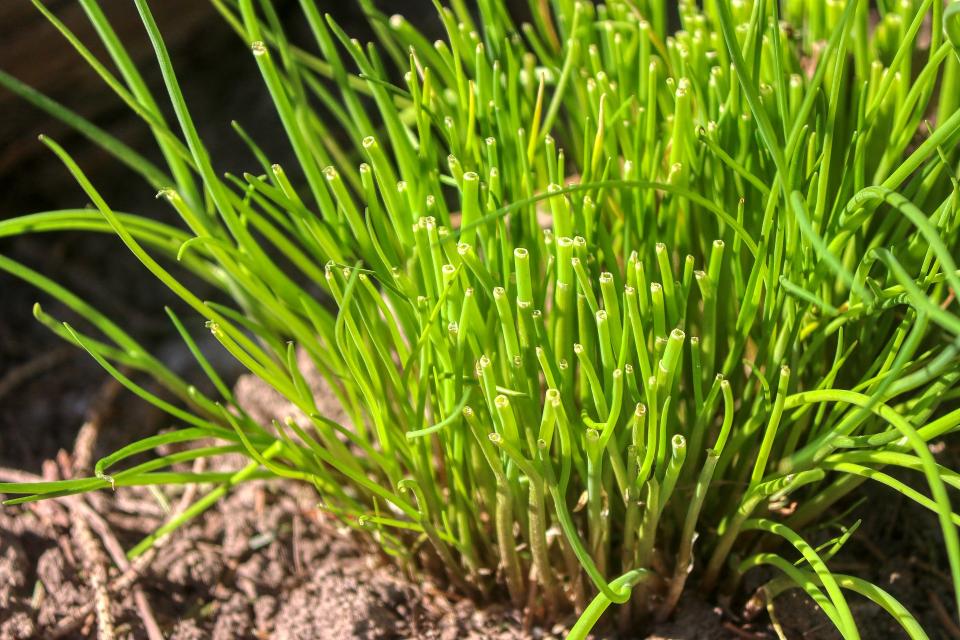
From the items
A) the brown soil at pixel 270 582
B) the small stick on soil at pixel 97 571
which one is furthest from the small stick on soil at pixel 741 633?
the small stick on soil at pixel 97 571

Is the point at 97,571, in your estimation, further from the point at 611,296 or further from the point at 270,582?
the point at 611,296

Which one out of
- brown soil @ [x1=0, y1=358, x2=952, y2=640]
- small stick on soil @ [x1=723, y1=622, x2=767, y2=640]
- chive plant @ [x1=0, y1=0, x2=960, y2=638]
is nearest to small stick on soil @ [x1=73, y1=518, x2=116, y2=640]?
brown soil @ [x1=0, y1=358, x2=952, y2=640]

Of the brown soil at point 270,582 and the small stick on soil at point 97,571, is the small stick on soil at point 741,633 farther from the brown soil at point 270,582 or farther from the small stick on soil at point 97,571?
Result: the small stick on soil at point 97,571

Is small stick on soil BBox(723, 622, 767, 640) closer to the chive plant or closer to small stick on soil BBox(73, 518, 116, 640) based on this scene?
the chive plant

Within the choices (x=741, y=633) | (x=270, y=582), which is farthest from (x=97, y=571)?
(x=741, y=633)

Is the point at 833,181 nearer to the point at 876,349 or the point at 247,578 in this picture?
the point at 876,349

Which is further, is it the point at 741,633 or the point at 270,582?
the point at 270,582

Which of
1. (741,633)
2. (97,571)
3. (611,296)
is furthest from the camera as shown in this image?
(97,571)

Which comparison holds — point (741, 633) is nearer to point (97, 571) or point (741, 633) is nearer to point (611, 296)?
point (611, 296)

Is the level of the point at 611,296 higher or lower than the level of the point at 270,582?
higher

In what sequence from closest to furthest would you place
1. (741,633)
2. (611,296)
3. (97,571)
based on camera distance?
(611,296), (741,633), (97,571)

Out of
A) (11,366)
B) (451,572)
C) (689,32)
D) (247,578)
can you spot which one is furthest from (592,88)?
(11,366)
